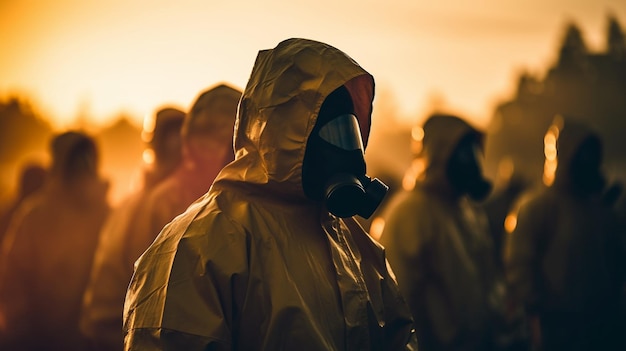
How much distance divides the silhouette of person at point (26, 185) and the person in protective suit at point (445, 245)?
6.22 meters

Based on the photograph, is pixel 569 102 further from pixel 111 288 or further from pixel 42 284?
pixel 111 288

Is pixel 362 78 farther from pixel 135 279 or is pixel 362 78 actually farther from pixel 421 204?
pixel 421 204

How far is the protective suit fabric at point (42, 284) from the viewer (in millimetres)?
7062

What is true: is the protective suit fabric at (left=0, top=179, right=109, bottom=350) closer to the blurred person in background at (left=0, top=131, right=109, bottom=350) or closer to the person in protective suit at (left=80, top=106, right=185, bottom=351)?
the blurred person in background at (left=0, top=131, right=109, bottom=350)

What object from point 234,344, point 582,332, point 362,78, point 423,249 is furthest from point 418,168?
point 234,344

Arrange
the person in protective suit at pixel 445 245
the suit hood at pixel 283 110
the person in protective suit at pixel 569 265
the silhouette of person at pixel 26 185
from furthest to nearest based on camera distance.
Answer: the silhouette of person at pixel 26 185
the person in protective suit at pixel 569 265
the person in protective suit at pixel 445 245
the suit hood at pixel 283 110

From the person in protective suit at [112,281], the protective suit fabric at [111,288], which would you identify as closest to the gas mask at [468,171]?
the person in protective suit at [112,281]

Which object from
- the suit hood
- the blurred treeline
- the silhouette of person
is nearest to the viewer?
the suit hood

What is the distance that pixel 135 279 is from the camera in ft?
8.54

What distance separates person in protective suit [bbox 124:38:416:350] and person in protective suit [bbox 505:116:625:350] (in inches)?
196

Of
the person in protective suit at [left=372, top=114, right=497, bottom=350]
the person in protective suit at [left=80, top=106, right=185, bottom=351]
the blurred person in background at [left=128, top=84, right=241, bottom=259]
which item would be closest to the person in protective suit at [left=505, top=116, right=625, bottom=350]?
the person in protective suit at [left=372, top=114, right=497, bottom=350]

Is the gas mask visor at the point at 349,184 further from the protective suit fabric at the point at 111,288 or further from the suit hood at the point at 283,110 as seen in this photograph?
the protective suit fabric at the point at 111,288

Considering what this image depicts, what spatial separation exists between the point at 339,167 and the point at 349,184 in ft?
0.39

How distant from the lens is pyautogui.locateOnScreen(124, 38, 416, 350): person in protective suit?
2.45 m
